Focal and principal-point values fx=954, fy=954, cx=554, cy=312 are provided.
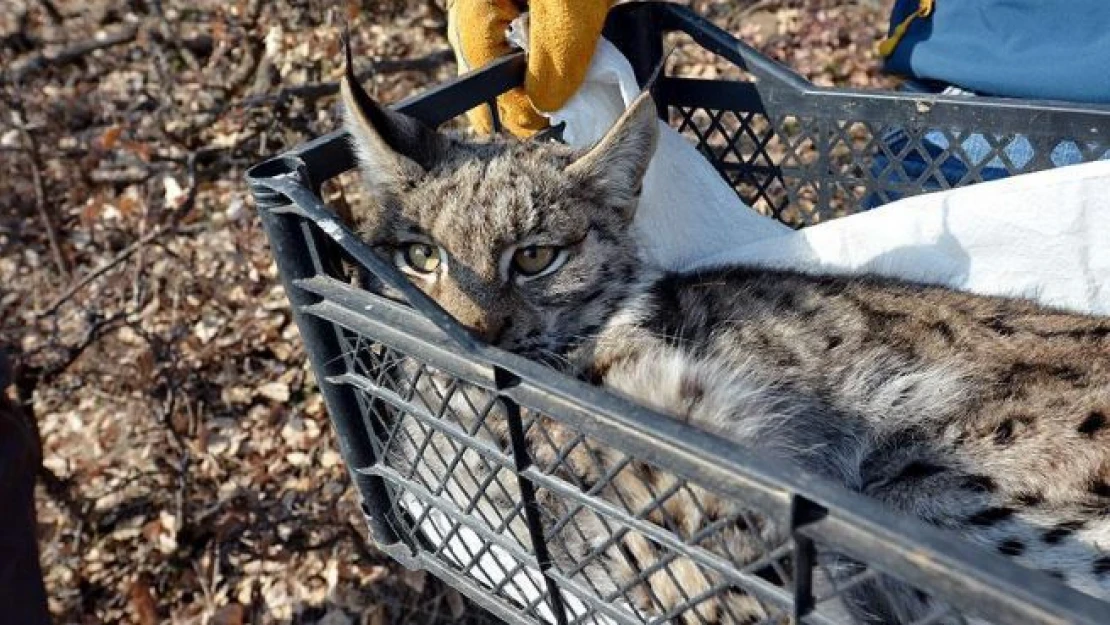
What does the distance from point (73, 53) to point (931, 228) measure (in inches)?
177

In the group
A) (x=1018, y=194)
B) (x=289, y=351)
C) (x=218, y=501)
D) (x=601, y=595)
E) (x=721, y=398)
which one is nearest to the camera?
(x=601, y=595)

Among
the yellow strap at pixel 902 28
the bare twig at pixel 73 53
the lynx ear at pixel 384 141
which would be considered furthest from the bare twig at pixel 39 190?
the yellow strap at pixel 902 28

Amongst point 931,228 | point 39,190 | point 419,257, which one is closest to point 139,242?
point 39,190

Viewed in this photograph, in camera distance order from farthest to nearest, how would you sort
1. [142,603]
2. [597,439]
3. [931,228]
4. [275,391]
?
[275,391] → [142,603] → [931,228] → [597,439]

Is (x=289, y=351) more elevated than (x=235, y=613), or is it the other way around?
(x=289, y=351)

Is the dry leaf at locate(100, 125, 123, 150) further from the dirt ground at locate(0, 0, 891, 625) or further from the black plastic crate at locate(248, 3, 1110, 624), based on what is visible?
the black plastic crate at locate(248, 3, 1110, 624)

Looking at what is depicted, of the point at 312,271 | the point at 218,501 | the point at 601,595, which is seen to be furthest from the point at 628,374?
the point at 218,501

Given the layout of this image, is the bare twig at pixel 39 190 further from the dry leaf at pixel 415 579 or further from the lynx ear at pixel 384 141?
the lynx ear at pixel 384 141

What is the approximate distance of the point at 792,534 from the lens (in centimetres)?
114

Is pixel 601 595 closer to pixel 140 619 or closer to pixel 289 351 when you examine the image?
pixel 140 619

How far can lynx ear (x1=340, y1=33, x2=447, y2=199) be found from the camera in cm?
209

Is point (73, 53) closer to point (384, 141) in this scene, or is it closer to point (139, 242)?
point (139, 242)

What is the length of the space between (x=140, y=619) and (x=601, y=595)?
2.13 meters

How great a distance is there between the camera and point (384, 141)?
215 centimetres
